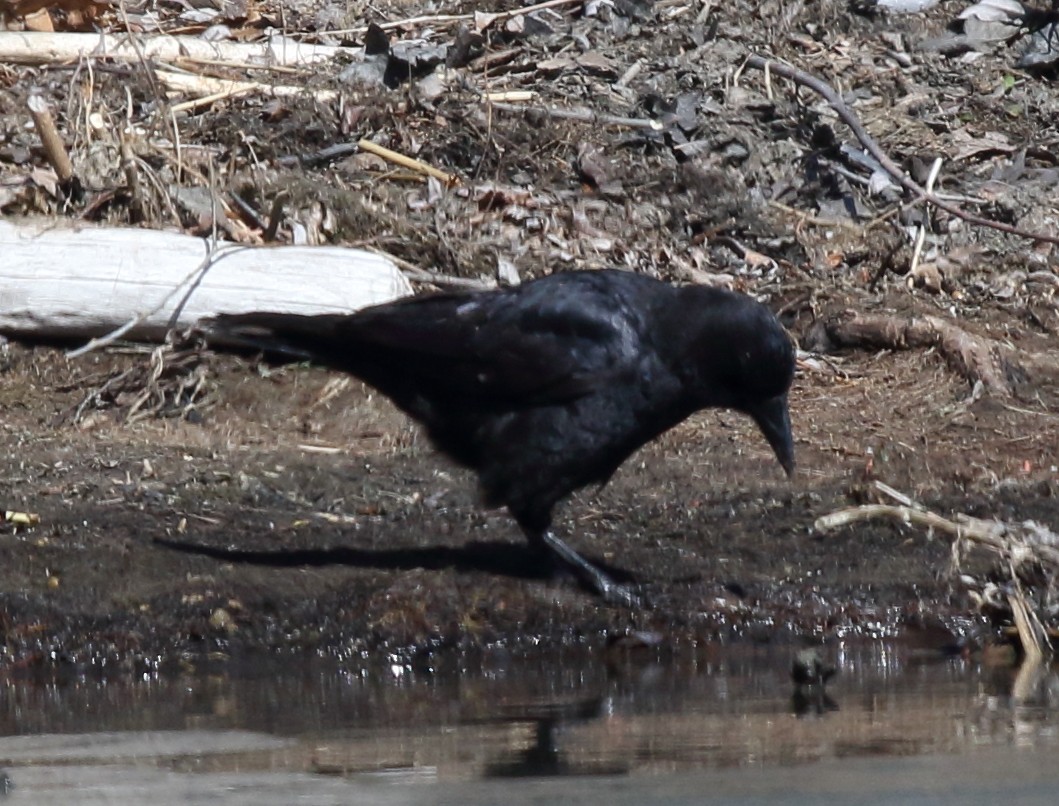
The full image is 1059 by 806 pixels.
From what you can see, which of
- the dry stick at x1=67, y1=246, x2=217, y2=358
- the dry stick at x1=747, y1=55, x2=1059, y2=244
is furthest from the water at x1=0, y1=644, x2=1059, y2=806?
the dry stick at x1=747, y1=55, x2=1059, y2=244

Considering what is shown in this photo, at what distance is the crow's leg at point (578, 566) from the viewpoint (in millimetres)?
5602

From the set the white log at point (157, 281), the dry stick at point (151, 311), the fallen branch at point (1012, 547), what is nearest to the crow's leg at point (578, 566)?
the fallen branch at point (1012, 547)

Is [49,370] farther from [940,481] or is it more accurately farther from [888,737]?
[888,737]

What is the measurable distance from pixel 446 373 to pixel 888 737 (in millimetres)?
2125

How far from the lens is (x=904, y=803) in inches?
138

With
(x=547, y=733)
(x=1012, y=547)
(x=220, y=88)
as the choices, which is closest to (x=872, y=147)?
(x=220, y=88)

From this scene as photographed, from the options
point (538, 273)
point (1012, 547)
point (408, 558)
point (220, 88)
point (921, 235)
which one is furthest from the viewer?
point (220, 88)

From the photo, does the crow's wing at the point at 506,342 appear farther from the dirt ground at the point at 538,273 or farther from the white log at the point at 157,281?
the white log at the point at 157,281

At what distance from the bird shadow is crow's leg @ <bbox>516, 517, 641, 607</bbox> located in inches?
1.5

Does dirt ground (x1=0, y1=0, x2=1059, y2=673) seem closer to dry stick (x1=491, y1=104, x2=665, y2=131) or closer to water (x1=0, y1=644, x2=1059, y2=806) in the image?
dry stick (x1=491, y1=104, x2=665, y2=131)

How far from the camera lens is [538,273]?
30.3 feet

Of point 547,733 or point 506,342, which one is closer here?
point 547,733

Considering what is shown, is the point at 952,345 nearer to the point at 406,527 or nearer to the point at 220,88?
the point at 406,527

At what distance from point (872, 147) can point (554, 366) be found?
14.8ft
